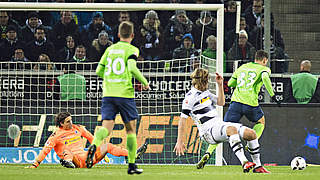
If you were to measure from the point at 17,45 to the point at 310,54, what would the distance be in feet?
19.5

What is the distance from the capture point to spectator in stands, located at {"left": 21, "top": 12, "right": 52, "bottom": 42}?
13.5 metres

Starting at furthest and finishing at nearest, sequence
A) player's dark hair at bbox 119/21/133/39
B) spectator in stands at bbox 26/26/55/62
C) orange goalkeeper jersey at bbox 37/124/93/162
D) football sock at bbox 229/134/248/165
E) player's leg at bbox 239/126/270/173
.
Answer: spectator in stands at bbox 26/26/55/62 < orange goalkeeper jersey at bbox 37/124/93/162 < football sock at bbox 229/134/248/165 < player's leg at bbox 239/126/270/173 < player's dark hair at bbox 119/21/133/39

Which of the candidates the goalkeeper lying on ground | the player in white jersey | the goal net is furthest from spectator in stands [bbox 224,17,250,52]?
the player in white jersey

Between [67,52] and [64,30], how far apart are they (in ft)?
2.16

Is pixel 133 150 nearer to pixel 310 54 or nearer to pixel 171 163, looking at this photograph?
pixel 171 163

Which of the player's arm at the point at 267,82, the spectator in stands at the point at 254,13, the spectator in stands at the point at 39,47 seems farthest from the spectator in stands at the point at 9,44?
the player's arm at the point at 267,82

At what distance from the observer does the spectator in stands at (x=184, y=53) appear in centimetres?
1220

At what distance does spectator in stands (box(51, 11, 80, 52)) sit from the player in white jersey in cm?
574

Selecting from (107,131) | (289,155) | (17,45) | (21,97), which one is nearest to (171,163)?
(289,155)

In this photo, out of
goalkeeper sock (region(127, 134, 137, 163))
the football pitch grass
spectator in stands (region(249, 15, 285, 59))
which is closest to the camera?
the football pitch grass

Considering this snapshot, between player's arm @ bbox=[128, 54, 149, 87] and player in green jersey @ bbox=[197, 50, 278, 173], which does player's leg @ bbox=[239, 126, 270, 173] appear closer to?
player in green jersey @ bbox=[197, 50, 278, 173]

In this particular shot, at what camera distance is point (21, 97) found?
1167cm

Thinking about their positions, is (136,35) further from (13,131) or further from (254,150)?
(254,150)

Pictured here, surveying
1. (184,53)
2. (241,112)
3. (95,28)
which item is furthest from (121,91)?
(95,28)
